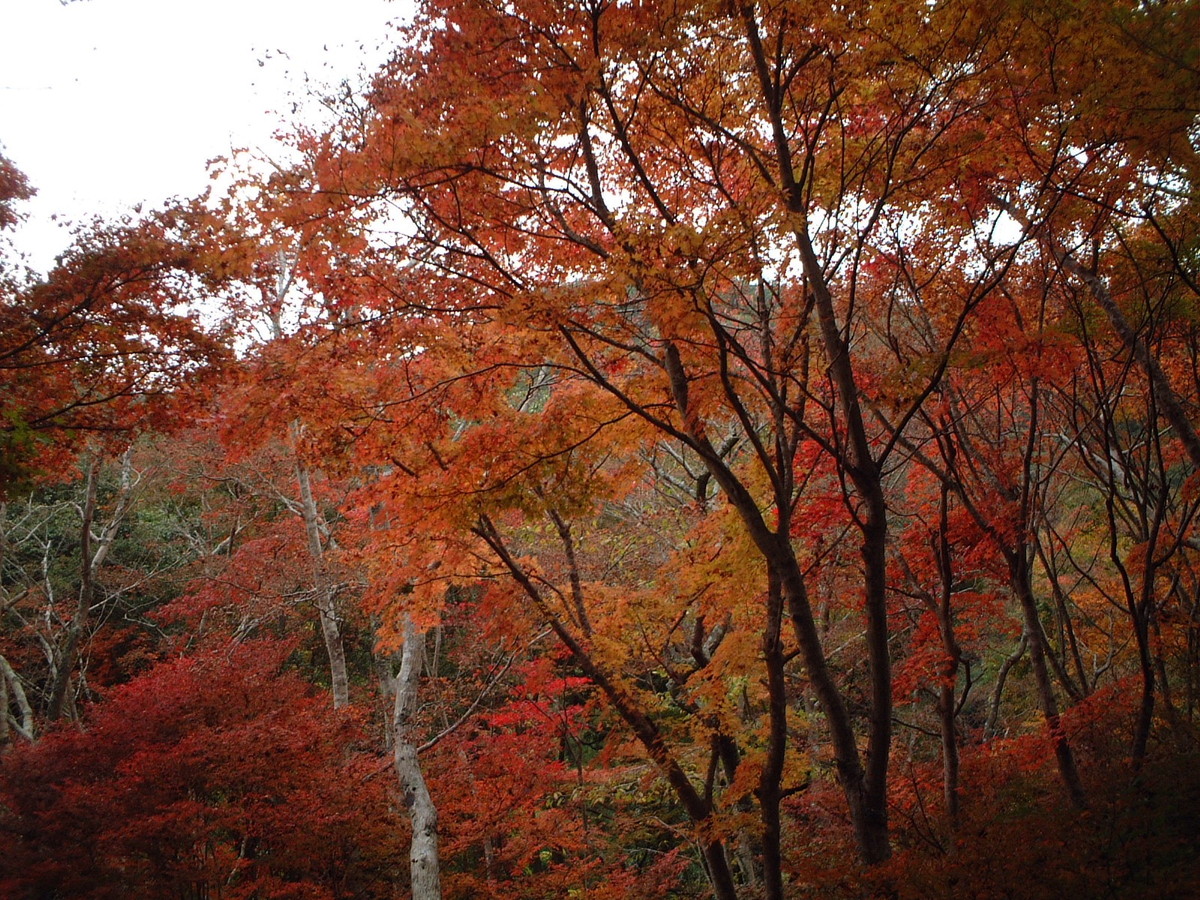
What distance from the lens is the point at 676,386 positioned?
4914mm

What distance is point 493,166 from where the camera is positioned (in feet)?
13.8

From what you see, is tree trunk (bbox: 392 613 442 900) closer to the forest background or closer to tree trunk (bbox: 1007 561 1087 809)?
the forest background

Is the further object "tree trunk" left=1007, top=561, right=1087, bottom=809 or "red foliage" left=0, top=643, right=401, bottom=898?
"red foliage" left=0, top=643, right=401, bottom=898

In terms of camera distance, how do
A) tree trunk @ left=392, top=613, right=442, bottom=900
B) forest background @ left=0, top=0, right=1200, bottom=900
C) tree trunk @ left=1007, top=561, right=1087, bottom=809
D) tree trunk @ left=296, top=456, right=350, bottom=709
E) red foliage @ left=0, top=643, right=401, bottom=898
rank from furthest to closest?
tree trunk @ left=296, top=456, right=350, bottom=709, tree trunk @ left=392, top=613, right=442, bottom=900, red foliage @ left=0, top=643, right=401, bottom=898, tree trunk @ left=1007, top=561, right=1087, bottom=809, forest background @ left=0, top=0, right=1200, bottom=900

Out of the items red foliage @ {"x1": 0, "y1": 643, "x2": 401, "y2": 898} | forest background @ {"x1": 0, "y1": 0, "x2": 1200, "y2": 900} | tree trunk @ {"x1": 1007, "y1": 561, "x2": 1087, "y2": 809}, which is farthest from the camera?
red foliage @ {"x1": 0, "y1": 643, "x2": 401, "y2": 898}

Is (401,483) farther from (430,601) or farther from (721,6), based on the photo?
(721,6)

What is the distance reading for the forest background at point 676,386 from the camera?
3990 millimetres

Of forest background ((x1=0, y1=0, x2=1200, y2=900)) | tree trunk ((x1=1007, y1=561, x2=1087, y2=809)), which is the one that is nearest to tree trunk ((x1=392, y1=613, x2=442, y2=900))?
forest background ((x1=0, y1=0, x2=1200, y2=900))

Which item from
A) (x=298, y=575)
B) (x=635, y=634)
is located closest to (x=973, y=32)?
(x=635, y=634)

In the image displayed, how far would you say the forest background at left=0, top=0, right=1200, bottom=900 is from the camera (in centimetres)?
399

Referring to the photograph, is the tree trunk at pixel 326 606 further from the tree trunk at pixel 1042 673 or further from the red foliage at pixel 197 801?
the tree trunk at pixel 1042 673

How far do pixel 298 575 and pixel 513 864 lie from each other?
19.9 feet

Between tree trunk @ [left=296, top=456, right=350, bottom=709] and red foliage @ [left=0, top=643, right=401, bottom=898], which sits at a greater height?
tree trunk @ [left=296, top=456, right=350, bottom=709]

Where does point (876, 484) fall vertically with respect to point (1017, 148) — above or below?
below
